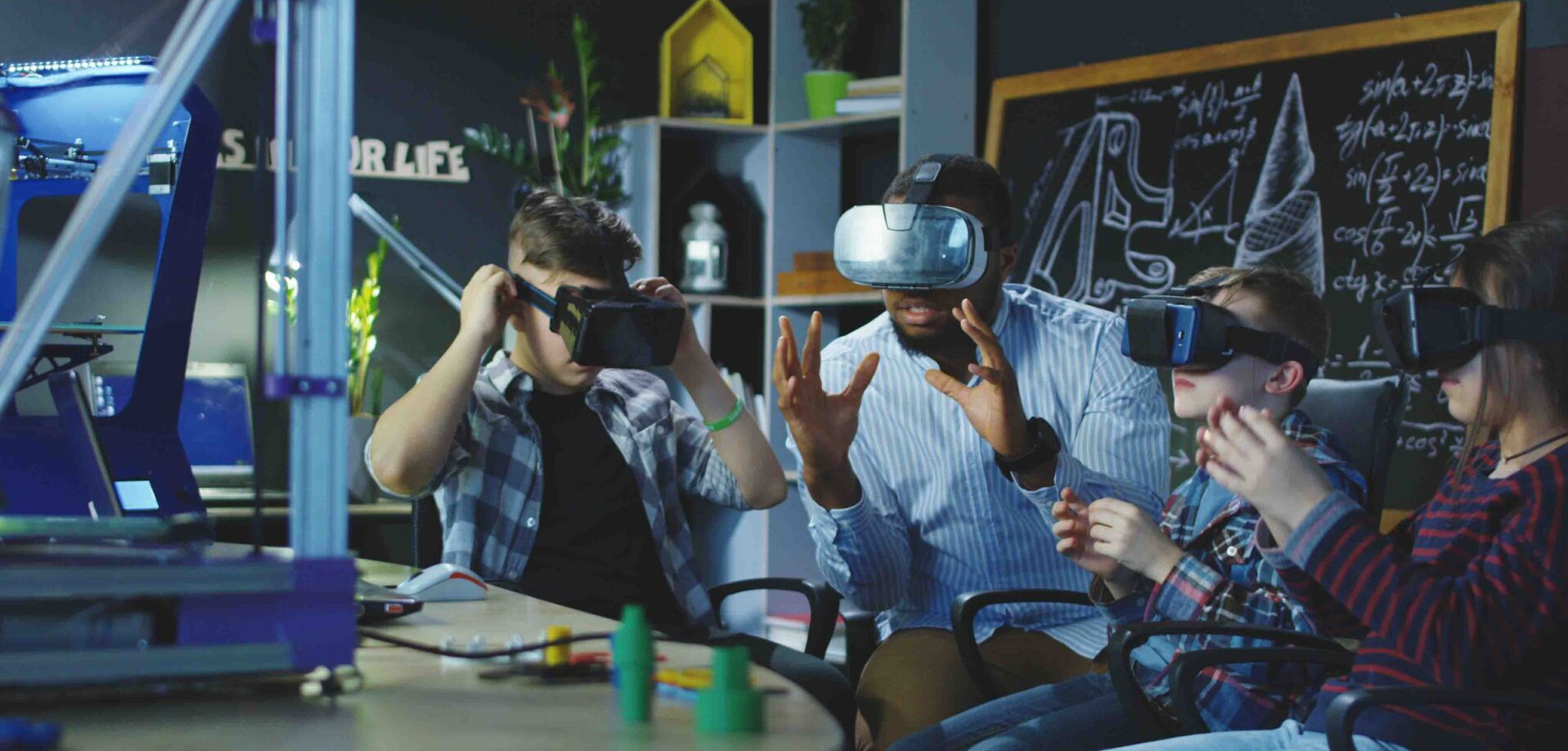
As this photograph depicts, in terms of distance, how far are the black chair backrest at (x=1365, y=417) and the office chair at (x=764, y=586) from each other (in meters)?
0.84

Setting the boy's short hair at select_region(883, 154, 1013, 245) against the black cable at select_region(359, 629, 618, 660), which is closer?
the black cable at select_region(359, 629, 618, 660)

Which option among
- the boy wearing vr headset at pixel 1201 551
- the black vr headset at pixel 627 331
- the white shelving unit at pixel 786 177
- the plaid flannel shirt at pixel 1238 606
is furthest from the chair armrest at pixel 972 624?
the white shelving unit at pixel 786 177

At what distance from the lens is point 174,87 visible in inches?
45.7

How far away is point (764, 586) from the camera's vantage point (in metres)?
2.52

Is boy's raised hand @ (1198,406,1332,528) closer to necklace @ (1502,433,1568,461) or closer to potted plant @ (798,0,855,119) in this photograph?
necklace @ (1502,433,1568,461)

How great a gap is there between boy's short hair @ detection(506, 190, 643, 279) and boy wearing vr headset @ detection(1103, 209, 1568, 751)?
1.04 m

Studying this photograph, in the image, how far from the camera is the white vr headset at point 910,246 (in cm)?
220

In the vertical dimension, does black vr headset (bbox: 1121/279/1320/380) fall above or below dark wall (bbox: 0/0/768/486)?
below

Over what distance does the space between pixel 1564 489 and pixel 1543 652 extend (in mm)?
168

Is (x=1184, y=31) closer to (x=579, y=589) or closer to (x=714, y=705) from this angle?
(x=579, y=589)

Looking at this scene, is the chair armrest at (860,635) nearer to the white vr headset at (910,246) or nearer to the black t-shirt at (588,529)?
the black t-shirt at (588,529)

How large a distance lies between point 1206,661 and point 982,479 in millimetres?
717

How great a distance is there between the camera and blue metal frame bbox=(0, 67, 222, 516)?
6.75 feet

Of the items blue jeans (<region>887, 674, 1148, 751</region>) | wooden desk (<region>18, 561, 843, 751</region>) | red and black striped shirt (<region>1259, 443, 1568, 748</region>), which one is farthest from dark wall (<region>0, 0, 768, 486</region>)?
red and black striped shirt (<region>1259, 443, 1568, 748</region>)
